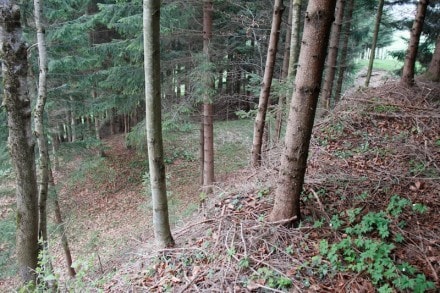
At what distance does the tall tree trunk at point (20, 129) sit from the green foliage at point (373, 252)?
417 cm

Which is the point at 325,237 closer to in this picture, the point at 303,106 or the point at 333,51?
the point at 303,106

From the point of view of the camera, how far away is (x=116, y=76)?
975 cm

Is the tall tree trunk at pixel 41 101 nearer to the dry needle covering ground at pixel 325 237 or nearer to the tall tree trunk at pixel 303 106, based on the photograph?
the dry needle covering ground at pixel 325 237

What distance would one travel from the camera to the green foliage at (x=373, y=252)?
2.60 meters

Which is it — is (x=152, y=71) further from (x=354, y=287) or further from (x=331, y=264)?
(x=354, y=287)

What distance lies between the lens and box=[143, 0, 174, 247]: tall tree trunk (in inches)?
114

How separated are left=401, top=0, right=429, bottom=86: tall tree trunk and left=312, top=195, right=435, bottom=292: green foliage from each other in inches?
188

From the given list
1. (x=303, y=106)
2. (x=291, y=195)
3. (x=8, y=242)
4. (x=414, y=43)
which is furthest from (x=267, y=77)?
(x=8, y=242)

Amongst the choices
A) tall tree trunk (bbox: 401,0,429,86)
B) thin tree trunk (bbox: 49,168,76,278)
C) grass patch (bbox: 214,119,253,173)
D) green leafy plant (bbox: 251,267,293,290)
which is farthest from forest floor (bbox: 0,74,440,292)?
grass patch (bbox: 214,119,253,173)

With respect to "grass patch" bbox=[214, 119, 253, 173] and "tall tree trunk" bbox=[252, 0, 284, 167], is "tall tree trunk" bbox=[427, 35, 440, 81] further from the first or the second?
"grass patch" bbox=[214, 119, 253, 173]

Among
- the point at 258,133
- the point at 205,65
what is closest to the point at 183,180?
the point at 205,65

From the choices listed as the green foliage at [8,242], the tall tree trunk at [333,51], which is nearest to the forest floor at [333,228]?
the tall tree trunk at [333,51]

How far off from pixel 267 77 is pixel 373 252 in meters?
3.58

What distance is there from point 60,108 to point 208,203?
25.8 feet
